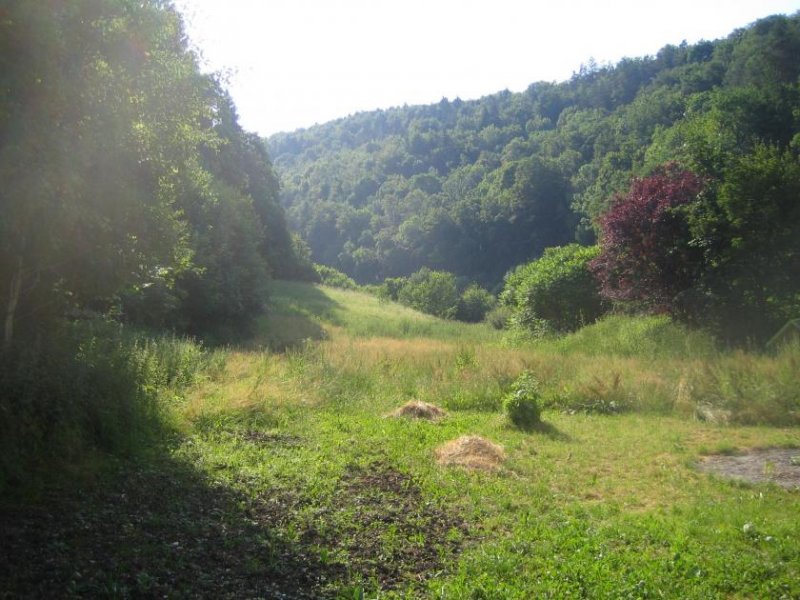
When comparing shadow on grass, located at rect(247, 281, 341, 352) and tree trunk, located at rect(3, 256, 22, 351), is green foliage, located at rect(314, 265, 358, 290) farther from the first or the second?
tree trunk, located at rect(3, 256, 22, 351)

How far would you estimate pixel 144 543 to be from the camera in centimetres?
470

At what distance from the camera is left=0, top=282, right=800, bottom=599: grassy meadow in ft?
14.7

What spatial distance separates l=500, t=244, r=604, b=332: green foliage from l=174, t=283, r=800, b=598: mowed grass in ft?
26.0

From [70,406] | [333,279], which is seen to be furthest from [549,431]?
[333,279]

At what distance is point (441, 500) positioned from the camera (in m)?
6.30

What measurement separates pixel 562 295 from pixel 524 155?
70.5 meters

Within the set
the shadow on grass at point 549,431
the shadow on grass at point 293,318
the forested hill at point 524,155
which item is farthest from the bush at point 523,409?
the forested hill at point 524,155

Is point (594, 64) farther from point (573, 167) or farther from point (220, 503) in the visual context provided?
point (220, 503)

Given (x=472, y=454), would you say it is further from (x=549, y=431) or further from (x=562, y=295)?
(x=562, y=295)

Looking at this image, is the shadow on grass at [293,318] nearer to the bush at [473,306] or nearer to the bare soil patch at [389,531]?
the bare soil patch at [389,531]

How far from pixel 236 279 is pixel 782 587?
23629mm

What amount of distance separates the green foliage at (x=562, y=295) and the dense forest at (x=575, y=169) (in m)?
3.14

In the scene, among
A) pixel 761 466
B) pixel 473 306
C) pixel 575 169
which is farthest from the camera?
pixel 575 169

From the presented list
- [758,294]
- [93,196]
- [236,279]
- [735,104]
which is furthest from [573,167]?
[93,196]
